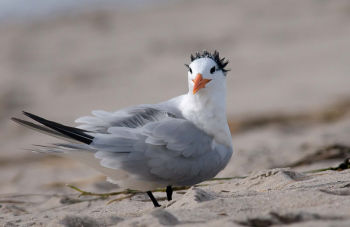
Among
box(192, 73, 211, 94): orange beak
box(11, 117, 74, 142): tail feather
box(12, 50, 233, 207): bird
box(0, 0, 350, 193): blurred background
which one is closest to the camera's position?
box(11, 117, 74, 142): tail feather

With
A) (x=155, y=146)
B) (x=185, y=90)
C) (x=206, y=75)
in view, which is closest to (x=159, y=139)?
(x=155, y=146)

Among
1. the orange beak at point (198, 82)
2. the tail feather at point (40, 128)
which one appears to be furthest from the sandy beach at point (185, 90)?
the orange beak at point (198, 82)

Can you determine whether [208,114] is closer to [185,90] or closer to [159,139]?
[159,139]

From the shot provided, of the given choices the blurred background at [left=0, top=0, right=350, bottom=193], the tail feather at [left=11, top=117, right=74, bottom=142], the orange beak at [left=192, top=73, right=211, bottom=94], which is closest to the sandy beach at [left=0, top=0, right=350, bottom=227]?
the blurred background at [left=0, top=0, right=350, bottom=193]

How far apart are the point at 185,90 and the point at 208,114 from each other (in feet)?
14.9

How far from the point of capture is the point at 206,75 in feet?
10.2

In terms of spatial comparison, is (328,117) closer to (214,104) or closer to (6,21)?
(214,104)

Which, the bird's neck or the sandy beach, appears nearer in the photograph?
the sandy beach

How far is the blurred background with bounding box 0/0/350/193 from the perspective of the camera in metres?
→ 5.11

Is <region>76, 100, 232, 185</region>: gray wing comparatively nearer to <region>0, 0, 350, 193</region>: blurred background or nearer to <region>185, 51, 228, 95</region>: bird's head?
<region>185, 51, 228, 95</region>: bird's head

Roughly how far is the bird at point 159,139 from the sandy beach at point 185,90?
158 mm

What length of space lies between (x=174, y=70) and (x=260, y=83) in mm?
1475

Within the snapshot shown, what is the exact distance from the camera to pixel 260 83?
7.82 m

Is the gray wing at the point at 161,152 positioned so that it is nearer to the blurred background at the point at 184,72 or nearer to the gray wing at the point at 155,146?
the gray wing at the point at 155,146
